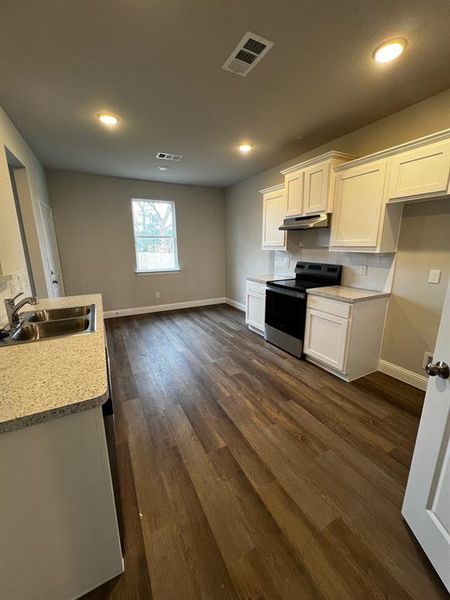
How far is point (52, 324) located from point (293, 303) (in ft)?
8.08

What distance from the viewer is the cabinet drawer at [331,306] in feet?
8.02

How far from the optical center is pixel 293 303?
3.05 m

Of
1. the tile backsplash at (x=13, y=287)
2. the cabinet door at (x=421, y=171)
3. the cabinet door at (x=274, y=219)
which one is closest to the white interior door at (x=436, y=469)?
the cabinet door at (x=421, y=171)

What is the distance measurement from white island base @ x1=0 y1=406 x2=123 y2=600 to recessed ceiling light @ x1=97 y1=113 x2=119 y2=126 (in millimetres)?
2706

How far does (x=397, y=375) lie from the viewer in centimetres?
263

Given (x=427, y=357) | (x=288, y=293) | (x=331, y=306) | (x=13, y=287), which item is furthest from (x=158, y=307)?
(x=427, y=357)

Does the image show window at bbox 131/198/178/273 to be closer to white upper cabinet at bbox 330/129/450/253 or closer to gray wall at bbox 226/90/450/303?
gray wall at bbox 226/90/450/303

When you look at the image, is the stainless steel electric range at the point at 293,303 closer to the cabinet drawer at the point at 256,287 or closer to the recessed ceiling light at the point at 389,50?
the cabinet drawer at the point at 256,287

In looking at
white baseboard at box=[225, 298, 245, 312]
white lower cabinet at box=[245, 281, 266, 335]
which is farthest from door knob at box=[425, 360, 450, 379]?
white baseboard at box=[225, 298, 245, 312]

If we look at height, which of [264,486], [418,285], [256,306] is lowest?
[264,486]

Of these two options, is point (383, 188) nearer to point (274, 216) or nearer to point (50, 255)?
point (274, 216)

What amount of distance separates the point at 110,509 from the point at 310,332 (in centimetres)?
246

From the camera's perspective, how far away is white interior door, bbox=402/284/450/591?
102 cm

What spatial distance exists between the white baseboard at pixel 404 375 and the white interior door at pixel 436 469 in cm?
161
